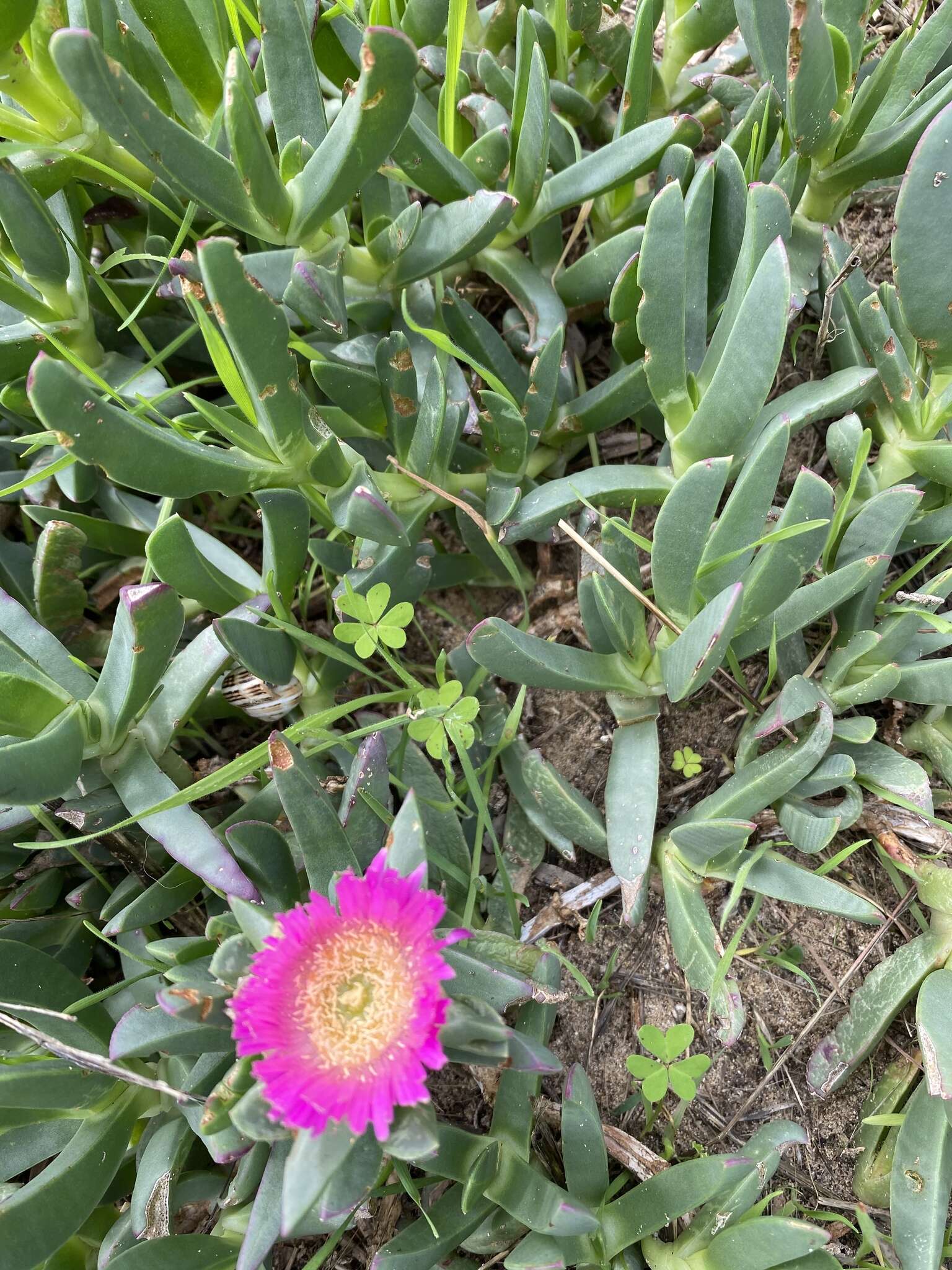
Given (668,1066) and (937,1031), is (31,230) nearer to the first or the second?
(668,1066)

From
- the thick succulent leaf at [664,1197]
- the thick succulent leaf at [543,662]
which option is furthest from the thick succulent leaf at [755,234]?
the thick succulent leaf at [664,1197]

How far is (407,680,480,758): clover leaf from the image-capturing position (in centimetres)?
131

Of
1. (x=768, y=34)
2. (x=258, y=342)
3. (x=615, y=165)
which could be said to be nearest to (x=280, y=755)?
(x=258, y=342)

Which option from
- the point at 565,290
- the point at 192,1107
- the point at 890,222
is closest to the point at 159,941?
the point at 192,1107

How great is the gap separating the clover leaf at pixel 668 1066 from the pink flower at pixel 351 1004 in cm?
52

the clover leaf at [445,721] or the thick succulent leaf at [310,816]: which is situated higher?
the thick succulent leaf at [310,816]

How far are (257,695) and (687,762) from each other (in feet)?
2.22

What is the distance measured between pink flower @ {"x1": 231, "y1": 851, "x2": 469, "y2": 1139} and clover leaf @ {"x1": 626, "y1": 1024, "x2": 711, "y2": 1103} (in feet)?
1.71

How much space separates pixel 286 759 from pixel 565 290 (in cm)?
90

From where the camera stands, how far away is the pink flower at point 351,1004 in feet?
2.59

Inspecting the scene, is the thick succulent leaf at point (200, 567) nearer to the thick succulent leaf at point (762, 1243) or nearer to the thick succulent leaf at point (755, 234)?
the thick succulent leaf at point (755, 234)

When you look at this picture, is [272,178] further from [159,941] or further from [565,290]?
[159,941]

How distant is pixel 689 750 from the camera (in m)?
1.45

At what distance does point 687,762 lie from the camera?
1.44 meters
